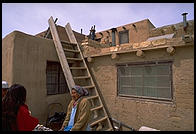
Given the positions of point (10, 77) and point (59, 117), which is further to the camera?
point (59, 117)

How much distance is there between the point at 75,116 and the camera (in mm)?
2287

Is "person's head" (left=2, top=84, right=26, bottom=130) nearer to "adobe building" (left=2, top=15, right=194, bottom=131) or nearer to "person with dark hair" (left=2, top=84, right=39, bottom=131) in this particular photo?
"person with dark hair" (left=2, top=84, right=39, bottom=131)

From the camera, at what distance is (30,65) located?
3654 millimetres

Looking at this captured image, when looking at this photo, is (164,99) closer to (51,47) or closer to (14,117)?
(14,117)

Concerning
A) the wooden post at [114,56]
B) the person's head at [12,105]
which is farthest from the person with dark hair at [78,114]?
the wooden post at [114,56]

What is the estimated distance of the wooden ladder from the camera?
3492 millimetres

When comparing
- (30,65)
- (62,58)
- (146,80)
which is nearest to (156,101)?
(146,80)

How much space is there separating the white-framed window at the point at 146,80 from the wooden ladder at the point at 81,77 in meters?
0.88

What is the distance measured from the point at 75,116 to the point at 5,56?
2.72 m

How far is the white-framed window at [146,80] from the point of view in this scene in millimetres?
3383

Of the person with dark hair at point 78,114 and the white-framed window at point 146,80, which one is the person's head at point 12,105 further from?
the white-framed window at point 146,80

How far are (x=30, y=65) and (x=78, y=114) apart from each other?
2.28m

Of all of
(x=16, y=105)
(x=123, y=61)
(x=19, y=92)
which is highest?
(x=123, y=61)

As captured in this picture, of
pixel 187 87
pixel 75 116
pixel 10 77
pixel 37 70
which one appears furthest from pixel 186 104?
pixel 10 77
